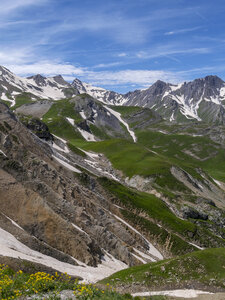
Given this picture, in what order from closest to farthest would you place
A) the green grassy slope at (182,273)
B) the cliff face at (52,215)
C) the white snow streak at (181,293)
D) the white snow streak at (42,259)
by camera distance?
the white snow streak at (181,293), the white snow streak at (42,259), the green grassy slope at (182,273), the cliff face at (52,215)

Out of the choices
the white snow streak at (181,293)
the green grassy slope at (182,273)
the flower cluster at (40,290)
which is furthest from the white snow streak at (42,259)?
the flower cluster at (40,290)

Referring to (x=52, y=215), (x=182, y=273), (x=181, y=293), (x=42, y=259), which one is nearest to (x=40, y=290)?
(x=181, y=293)

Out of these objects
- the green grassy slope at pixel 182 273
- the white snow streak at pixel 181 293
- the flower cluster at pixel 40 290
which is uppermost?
the flower cluster at pixel 40 290

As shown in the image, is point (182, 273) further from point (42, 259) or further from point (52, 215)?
point (52, 215)

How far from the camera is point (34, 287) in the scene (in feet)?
52.4

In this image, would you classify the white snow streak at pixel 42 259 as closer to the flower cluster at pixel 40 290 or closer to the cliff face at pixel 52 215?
the cliff face at pixel 52 215

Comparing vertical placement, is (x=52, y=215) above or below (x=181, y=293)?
above

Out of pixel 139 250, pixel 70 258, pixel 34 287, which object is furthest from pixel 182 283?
pixel 139 250

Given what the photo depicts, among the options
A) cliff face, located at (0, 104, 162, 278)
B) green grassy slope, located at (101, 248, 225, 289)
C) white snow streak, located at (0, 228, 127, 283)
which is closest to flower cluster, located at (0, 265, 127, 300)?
white snow streak, located at (0, 228, 127, 283)

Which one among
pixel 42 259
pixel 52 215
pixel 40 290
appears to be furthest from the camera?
pixel 52 215

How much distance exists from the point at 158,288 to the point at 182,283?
2702 mm

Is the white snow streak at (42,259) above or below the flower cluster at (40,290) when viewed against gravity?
below

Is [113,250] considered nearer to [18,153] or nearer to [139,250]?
[139,250]

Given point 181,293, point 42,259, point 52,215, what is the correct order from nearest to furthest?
point 181,293 → point 42,259 → point 52,215
